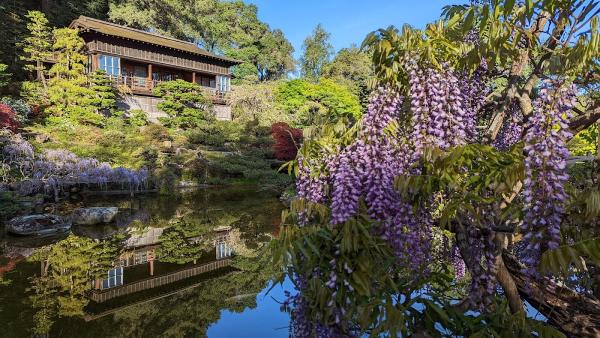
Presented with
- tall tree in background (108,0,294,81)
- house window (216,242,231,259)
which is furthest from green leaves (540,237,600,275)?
tall tree in background (108,0,294,81)

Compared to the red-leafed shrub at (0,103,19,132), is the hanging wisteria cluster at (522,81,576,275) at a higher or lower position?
lower

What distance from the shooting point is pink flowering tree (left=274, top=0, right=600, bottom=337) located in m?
2.13

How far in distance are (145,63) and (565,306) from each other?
101 feet

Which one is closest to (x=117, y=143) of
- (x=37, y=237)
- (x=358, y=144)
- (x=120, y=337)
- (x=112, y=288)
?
(x=37, y=237)

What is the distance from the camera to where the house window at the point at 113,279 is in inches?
324

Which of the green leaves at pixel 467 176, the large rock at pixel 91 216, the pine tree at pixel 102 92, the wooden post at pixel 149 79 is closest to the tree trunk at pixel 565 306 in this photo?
the green leaves at pixel 467 176

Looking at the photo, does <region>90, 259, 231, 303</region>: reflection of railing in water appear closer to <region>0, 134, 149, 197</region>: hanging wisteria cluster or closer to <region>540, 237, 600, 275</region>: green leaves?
<region>540, 237, 600, 275</region>: green leaves

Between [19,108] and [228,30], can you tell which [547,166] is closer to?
[19,108]

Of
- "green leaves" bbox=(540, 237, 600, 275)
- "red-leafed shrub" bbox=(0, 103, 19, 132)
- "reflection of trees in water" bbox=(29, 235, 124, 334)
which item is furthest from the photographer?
"red-leafed shrub" bbox=(0, 103, 19, 132)

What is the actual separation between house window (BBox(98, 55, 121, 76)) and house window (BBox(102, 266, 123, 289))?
21.2 meters

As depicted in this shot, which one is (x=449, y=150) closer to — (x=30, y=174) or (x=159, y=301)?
(x=159, y=301)

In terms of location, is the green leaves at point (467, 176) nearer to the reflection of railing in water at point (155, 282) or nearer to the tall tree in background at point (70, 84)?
the reflection of railing in water at point (155, 282)

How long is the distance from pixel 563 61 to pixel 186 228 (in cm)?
1241

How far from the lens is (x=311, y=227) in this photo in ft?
8.40
